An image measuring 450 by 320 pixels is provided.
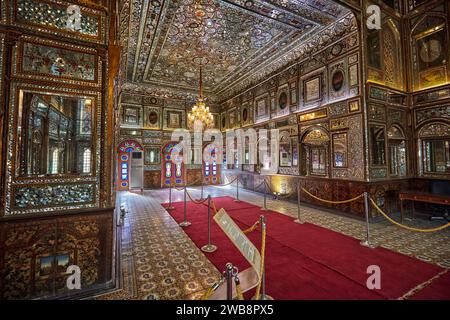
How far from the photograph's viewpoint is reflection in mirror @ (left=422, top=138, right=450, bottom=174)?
602cm

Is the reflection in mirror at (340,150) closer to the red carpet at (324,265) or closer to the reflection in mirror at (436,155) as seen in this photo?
the reflection in mirror at (436,155)

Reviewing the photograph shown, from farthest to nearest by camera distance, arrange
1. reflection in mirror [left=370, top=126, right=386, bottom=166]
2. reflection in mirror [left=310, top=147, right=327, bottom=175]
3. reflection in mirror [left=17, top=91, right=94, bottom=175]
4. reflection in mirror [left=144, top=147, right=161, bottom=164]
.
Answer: reflection in mirror [left=144, top=147, right=161, bottom=164] → reflection in mirror [left=310, top=147, right=327, bottom=175] → reflection in mirror [left=370, top=126, right=386, bottom=166] → reflection in mirror [left=17, top=91, right=94, bottom=175]

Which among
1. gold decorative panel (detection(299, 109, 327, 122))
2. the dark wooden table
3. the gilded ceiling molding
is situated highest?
the gilded ceiling molding

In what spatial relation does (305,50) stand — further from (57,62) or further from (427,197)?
(57,62)

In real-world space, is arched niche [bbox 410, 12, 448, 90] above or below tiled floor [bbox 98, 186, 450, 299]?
above

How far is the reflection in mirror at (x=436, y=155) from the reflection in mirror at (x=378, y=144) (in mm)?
1449

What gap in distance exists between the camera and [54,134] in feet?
9.26

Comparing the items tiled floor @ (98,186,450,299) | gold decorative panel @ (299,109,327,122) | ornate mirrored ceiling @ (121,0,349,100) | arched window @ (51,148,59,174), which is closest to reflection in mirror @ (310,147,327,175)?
gold decorative panel @ (299,109,327,122)

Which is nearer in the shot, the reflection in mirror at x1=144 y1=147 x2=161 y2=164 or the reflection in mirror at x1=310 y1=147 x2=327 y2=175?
the reflection in mirror at x1=310 y1=147 x2=327 y2=175

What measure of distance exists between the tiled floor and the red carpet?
341mm

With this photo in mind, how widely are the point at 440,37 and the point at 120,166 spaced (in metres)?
14.6

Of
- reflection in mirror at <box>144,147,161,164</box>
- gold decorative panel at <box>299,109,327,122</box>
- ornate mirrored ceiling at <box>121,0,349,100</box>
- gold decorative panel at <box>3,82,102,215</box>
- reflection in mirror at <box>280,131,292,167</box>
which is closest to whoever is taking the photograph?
gold decorative panel at <box>3,82,102,215</box>

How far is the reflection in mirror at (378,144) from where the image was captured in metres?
6.18

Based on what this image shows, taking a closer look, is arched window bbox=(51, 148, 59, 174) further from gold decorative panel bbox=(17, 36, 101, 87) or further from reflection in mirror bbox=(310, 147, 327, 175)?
reflection in mirror bbox=(310, 147, 327, 175)
